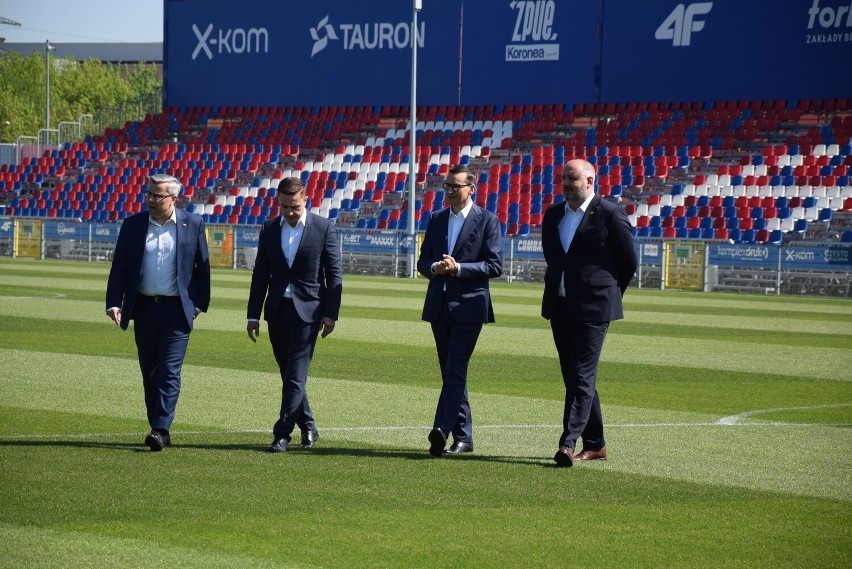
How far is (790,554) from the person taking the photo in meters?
6.82

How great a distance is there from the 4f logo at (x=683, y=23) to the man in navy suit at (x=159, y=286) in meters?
37.1

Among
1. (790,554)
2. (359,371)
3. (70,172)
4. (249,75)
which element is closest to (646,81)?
(249,75)

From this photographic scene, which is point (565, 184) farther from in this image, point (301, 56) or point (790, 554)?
point (301, 56)

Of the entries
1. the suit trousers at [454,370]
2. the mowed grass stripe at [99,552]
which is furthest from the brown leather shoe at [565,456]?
the mowed grass stripe at [99,552]

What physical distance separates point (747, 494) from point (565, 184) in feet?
8.10

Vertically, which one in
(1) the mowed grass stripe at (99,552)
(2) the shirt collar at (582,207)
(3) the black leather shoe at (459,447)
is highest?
(2) the shirt collar at (582,207)

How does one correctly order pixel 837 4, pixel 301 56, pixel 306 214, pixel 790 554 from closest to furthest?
pixel 790 554
pixel 306 214
pixel 837 4
pixel 301 56

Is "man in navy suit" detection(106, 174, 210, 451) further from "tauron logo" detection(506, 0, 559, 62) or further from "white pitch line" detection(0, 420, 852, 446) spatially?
"tauron logo" detection(506, 0, 559, 62)

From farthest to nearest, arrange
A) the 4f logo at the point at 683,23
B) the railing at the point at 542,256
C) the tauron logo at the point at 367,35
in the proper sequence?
the tauron logo at the point at 367,35, the 4f logo at the point at 683,23, the railing at the point at 542,256

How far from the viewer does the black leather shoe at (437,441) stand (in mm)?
9570

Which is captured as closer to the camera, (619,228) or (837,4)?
(619,228)


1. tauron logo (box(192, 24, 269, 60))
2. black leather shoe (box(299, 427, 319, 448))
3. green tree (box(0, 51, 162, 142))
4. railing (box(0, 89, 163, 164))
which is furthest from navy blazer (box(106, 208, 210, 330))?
green tree (box(0, 51, 162, 142))

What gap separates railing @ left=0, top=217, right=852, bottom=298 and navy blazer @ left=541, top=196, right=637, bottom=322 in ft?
84.3

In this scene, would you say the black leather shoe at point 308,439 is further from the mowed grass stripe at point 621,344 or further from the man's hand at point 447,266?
the mowed grass stripe at point 621,344
